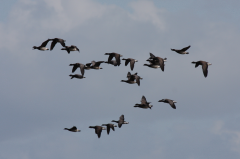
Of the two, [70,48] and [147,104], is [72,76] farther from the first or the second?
[147,104]

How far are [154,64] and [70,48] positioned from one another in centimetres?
1060

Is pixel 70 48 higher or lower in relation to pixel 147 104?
higher

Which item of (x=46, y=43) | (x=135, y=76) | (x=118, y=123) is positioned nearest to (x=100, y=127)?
(x=118, y=123)

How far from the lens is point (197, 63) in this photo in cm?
6919

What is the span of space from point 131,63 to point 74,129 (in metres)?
10.6

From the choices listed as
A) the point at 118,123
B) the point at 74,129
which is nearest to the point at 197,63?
the point at 118,123

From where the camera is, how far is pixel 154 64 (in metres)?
72.6

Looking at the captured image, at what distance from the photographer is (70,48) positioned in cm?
7156

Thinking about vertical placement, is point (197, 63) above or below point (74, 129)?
above

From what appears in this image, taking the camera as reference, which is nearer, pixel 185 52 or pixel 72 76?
pixel 185 52

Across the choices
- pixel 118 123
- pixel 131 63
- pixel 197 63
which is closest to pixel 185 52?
pixel 197 63

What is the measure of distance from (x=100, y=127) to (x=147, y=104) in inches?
254

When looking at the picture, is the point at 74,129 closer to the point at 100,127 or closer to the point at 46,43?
the point at 100,127

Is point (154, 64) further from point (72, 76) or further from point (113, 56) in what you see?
point (72, 76)
